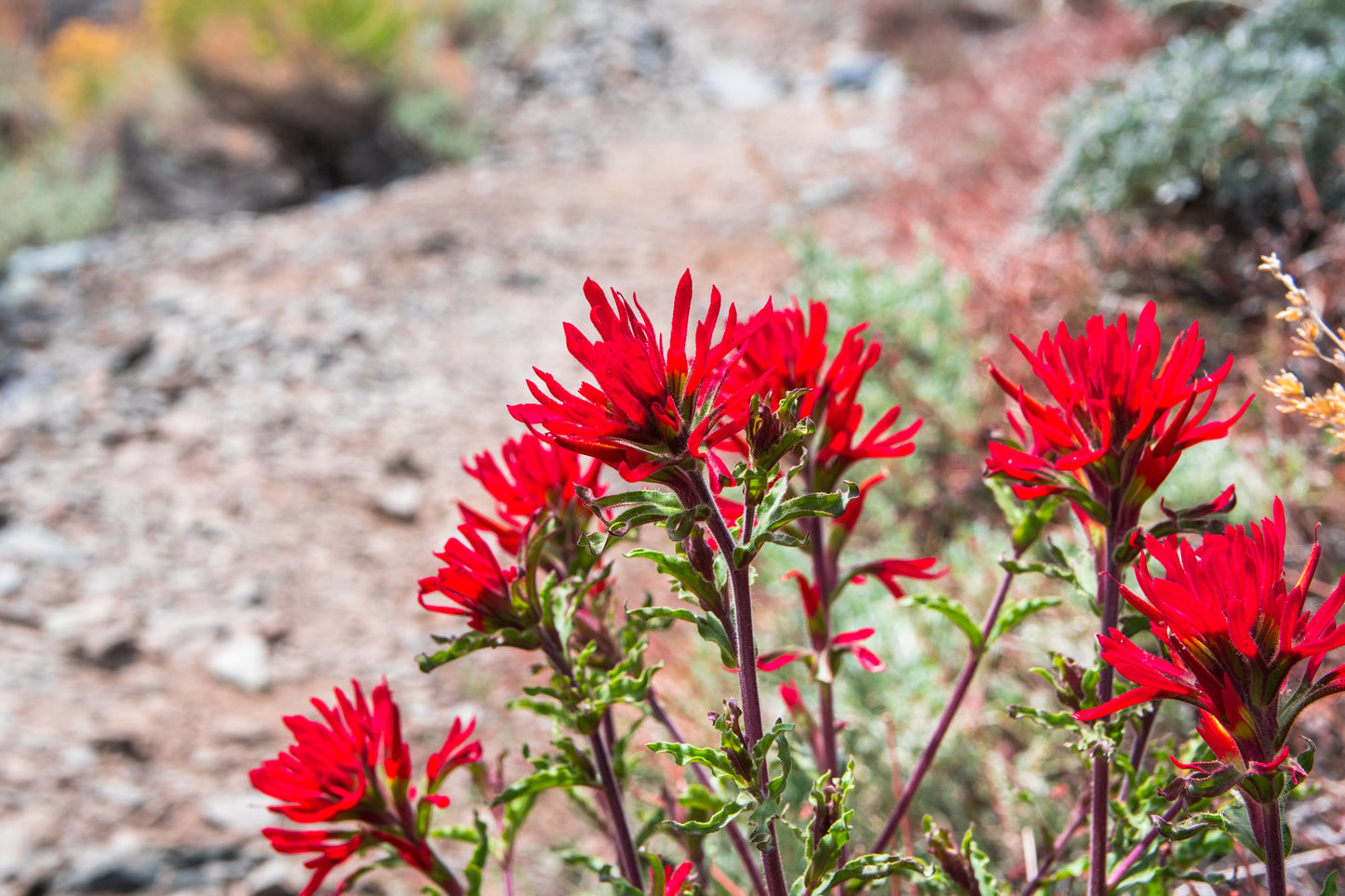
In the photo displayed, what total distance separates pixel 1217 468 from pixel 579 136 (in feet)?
20.4

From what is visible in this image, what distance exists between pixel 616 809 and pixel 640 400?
45 centimetres

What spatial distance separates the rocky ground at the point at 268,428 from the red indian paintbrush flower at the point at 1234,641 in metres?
0.68

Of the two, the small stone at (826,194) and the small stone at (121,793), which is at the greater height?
the small stone at (826,194)

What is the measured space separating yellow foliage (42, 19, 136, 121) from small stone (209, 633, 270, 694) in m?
Result: 6.39

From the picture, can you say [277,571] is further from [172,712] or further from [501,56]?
[501,56]

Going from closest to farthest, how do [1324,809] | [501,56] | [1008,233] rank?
[1324,809] < [1008,233] < [501,56]

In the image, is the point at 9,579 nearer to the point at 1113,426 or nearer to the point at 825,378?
the point at 825,378

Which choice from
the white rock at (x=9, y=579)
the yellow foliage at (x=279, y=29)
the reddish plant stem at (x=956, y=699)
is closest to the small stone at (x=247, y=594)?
the white rock at (x=9, y=579)

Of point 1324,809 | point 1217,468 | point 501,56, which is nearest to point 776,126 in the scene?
point 501,56

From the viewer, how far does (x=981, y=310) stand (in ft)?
11.6

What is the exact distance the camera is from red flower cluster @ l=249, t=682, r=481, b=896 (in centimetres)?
85

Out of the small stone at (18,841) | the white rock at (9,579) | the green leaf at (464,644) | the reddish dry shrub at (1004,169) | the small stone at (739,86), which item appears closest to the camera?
the green leaf at (464,644)

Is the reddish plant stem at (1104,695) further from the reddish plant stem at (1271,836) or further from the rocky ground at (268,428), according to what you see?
the rocky ground at (268,428)

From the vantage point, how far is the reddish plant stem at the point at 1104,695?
2.65 feet
